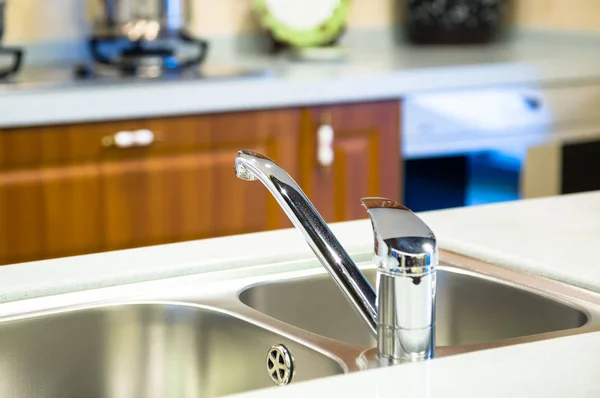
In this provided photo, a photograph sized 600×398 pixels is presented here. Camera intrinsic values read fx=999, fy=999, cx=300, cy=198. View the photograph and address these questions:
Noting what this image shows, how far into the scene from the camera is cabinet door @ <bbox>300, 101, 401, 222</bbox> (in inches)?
88.6

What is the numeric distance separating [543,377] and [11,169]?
147 centimetres

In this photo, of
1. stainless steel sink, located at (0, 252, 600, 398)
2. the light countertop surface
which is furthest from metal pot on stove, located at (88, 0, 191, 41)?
stainless steel sink, located at (0, 252, 600, 398)

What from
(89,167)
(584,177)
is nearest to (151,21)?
(89,167)

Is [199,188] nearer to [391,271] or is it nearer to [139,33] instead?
[139,33]

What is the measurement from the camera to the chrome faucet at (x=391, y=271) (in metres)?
0.72

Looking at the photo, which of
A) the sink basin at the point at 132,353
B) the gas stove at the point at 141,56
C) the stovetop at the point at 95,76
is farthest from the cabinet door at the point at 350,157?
the sink basin at the point at 132,353

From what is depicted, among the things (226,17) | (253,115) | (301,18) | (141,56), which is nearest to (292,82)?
(253,115)

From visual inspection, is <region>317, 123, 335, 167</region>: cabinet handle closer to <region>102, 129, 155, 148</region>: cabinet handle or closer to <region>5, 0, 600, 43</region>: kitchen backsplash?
<region>102, 129, 155, 148</region>: cabinet handle

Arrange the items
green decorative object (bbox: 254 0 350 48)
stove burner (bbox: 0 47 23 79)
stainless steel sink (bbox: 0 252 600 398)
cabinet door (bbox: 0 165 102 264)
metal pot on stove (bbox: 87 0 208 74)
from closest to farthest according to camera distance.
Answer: stainless steel sink (bbox: 0 252 600 398), cabinet door (bbox: 0 165 102 264), stove burner (bbox: 0 47 23 79), metal pot on stove (bbox: 87 0 208 74), green decorative object (bbox: 254 0 350 48)

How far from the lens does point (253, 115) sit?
2.18 m

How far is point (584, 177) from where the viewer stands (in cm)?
259

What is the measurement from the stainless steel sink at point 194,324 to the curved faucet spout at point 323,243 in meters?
0.07

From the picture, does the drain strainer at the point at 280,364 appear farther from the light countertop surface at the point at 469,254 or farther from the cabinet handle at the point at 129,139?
the cabinet handle at the point at 129,139

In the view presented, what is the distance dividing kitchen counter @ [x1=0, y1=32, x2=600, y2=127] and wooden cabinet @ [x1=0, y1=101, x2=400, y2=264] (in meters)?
0.03
